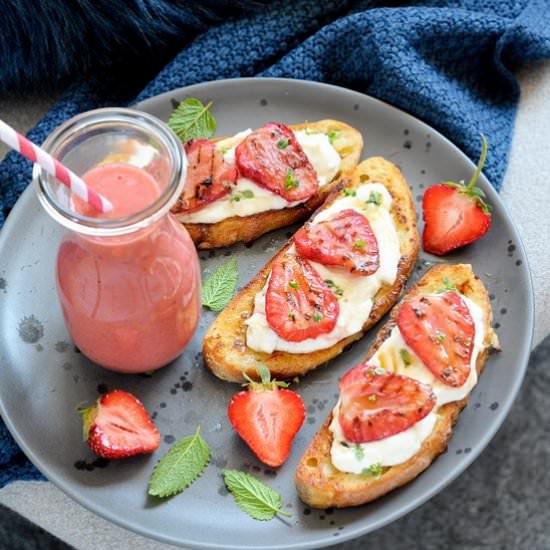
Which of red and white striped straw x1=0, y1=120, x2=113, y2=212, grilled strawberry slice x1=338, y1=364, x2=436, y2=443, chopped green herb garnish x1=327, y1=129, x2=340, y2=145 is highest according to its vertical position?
red and white striped straw x1=0, y1=120, x2=113, y2=212

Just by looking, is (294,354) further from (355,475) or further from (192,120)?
(192,120)

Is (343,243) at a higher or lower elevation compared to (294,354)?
higher

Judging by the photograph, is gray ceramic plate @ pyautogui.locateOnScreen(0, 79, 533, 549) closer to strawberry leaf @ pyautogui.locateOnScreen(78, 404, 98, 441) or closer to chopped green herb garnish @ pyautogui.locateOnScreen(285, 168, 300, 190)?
strawberry leaf @ pyautogui.locateOnScreen(78, 404, 98, 441)

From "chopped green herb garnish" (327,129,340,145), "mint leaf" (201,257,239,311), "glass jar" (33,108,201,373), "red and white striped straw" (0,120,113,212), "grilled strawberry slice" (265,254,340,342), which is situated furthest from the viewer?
"chopped green herb garnish" (327,129,340,145)

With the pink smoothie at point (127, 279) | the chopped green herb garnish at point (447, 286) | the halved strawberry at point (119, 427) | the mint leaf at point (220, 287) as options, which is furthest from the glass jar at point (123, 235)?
the chopped green herb garnish at point (447, 286)

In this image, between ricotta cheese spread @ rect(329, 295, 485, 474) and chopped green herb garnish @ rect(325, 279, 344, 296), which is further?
chopped green herb garnish @ rect(325, 279, 344, 296)

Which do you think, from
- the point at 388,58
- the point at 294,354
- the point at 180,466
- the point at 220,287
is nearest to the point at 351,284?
the point at 294,354

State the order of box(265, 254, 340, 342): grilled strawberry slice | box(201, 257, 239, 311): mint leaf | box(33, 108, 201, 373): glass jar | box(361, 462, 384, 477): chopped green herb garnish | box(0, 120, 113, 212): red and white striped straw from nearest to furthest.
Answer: box(0, 120, 113, 212): red and white striped straw
box(33, 108, 201, 373): glass jar
box(361, 462, 384, 477): chopped green herb garnish
box(265, 254, 340, 342): grilled strawberry slice
box(201, 257, 239, 311): mint leaf

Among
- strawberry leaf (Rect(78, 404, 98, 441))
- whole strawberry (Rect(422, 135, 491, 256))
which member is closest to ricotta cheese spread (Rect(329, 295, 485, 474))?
whole strawberry (Rect(422, 135, 491, 256))
